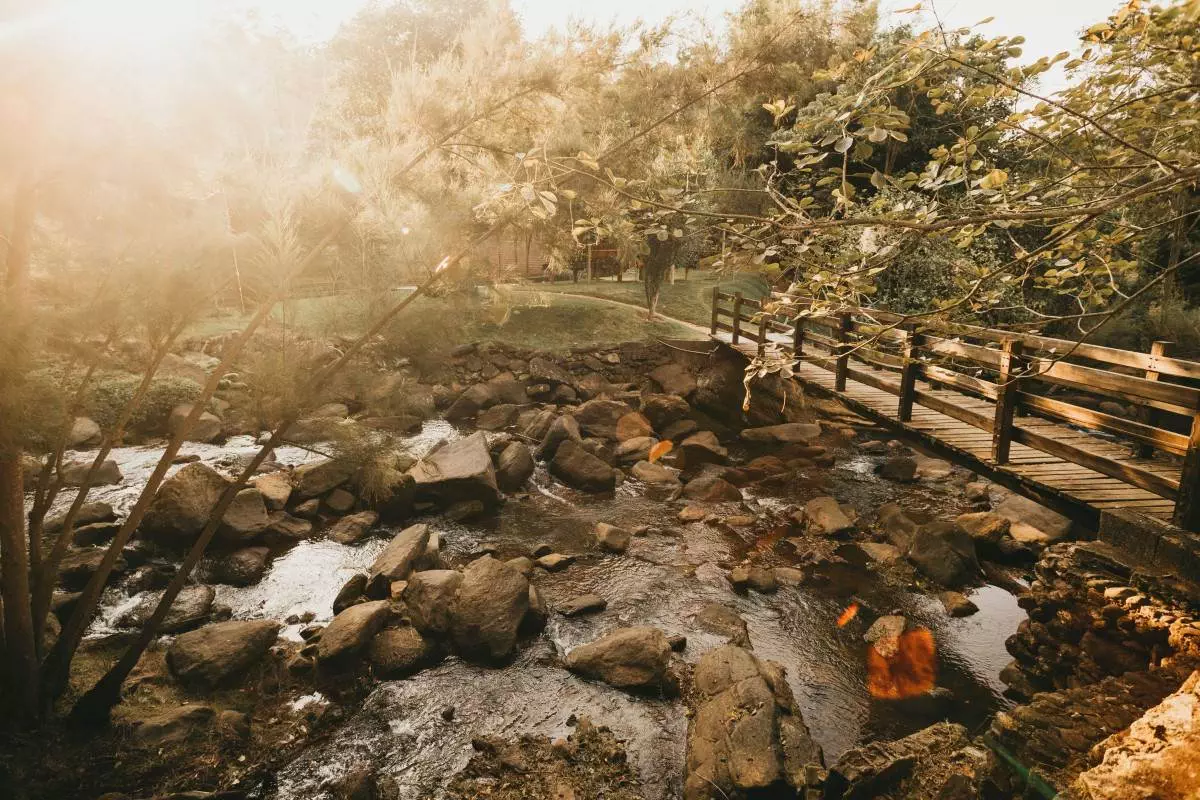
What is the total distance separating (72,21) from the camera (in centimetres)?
343

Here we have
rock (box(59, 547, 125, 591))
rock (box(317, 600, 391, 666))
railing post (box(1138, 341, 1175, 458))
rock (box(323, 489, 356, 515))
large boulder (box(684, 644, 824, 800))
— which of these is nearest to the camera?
large boulder (box(684, 644, 824, 800))

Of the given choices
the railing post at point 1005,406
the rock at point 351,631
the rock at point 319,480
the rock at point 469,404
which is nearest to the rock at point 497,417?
the rock at point 469,404

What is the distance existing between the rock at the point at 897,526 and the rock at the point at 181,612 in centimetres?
780

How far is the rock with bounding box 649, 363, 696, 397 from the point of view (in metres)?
14.9

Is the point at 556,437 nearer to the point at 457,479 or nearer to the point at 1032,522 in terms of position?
the point at 457,479

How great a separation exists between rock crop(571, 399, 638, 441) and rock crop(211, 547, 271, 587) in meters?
6.45

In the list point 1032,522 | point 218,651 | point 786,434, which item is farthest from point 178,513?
point 1032,522

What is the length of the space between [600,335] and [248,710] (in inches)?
562

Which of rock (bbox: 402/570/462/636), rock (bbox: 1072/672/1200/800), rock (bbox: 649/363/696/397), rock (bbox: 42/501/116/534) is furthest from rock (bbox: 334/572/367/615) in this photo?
rock (bbox: 649/363/696/397)

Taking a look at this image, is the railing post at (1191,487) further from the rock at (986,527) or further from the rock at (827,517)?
the rock at (827,517)

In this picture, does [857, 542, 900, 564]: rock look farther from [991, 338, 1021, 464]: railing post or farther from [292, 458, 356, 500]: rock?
[292, 458, 356, 500]: rock

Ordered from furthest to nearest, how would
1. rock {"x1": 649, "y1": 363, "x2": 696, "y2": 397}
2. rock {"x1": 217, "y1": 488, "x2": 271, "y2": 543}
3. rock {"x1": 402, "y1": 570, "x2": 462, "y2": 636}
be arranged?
rock {"x1": 649, "y1": 363, "x2": 696, "y2": 397}
rock {"x1": 217, "y1": 488, "x2": 271, "y2": 543}
rock {"x1": 402, "y1": 570, "x2": 462, "y2": 636}

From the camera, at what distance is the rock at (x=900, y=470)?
10.4 metres

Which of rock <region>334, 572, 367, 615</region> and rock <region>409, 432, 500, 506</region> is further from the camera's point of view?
rock <region>409, 432, 500, 506</region>
